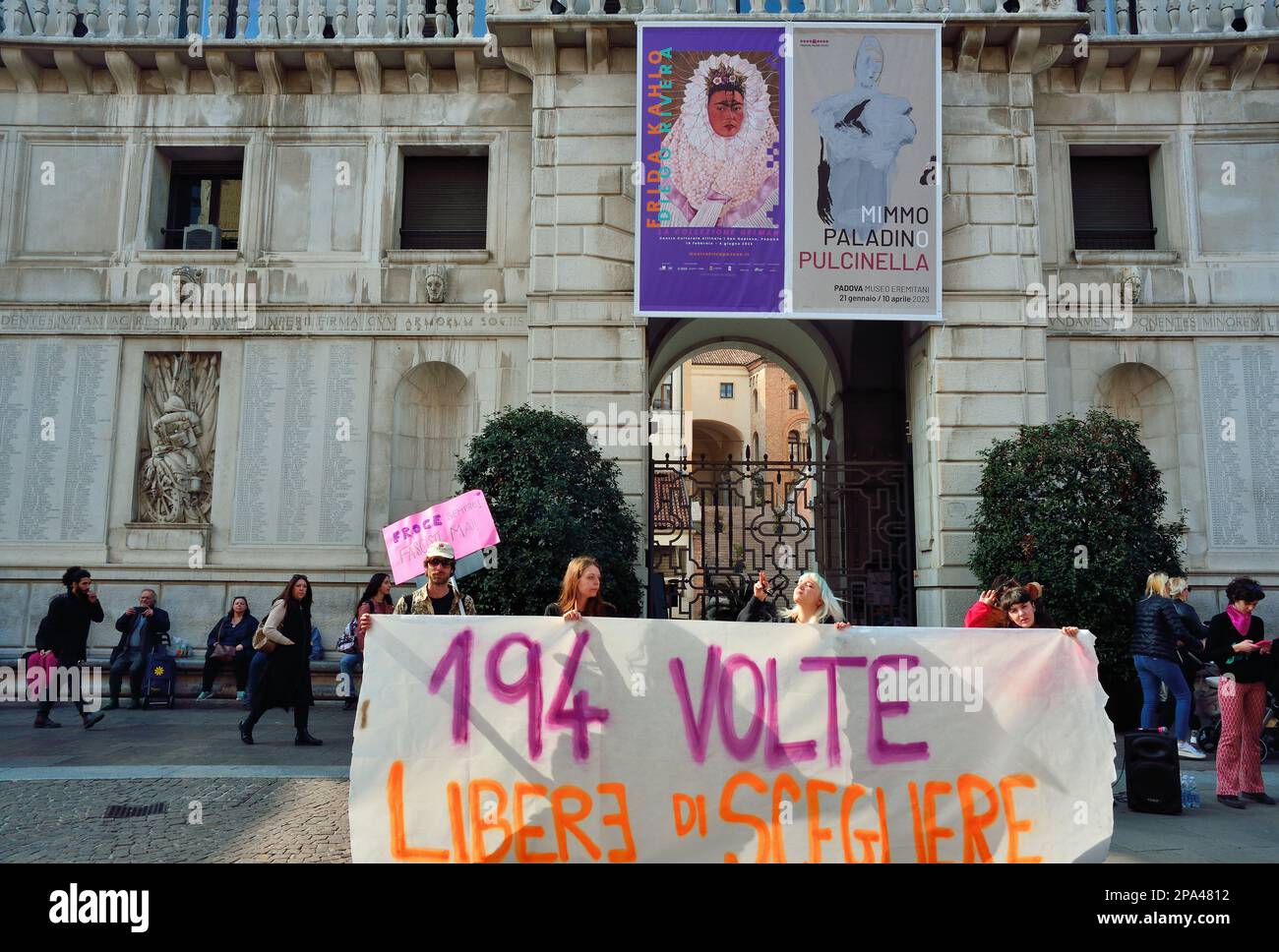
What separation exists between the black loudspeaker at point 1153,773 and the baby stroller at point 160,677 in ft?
40.5

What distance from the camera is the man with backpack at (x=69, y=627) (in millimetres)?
11789

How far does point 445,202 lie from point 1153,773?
14.0 meters

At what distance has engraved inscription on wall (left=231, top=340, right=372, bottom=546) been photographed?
15297 millimetres

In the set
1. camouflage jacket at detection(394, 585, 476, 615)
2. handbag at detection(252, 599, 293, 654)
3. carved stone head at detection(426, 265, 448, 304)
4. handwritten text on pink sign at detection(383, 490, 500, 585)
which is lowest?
handbag at detection(252, 599, 293, 654)

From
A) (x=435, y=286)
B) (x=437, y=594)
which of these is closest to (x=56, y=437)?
(x=435, y=286)

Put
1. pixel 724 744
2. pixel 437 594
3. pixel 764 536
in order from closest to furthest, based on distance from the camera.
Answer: pixel 724 744 → pixel 437 594 → pixel 764 536

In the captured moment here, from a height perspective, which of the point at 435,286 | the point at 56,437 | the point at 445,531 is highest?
the point at 435,286

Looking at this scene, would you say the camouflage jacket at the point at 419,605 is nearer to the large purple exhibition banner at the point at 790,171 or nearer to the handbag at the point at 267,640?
the handbag at the point at 267,640

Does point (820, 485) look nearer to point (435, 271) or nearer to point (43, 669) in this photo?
point (435, 271)

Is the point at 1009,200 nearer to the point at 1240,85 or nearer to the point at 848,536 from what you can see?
the point at 1240,85

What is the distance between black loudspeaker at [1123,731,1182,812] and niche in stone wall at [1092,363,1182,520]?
27.2 feet

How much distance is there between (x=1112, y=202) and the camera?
54.2 feet

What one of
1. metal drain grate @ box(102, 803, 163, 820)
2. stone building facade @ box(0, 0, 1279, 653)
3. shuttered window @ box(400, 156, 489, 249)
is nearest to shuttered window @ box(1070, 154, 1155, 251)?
stone building facade @ box(0, 0, 1279, 653)

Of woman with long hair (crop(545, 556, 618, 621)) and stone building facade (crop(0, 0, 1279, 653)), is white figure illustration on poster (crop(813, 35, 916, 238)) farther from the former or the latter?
woman with long hair (crop(545, 556, 618, 621))
